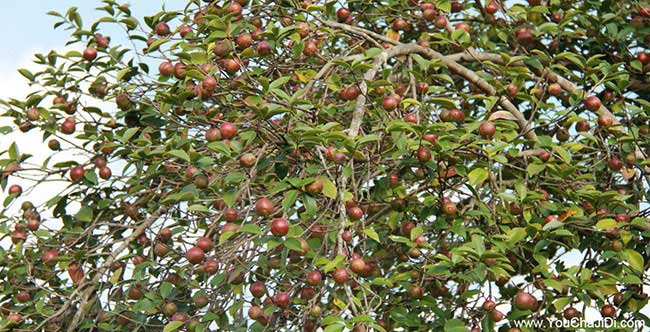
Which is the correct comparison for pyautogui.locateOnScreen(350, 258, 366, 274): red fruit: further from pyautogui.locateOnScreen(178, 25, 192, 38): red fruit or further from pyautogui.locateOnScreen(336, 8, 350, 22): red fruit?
pyautogui.locateOnScreen(336, 8, 350, 22): red fruit

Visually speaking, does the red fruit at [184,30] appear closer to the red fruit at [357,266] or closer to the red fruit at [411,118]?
the red fruit at [411,118]

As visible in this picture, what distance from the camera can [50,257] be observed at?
11.7 feet

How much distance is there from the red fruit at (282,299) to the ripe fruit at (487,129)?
86cm

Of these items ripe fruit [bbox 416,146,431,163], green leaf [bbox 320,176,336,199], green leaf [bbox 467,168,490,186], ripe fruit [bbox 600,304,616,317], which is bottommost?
ripe fruit [bbox 600,304,616,317]

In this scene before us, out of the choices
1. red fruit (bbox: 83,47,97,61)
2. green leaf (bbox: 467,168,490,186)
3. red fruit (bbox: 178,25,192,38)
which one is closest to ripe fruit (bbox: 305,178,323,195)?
green leaf (bbox: 467,168,490,186)

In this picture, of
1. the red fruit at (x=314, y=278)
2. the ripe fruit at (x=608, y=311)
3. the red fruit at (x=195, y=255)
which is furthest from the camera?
the ripe fruit at (x=608, y=311)

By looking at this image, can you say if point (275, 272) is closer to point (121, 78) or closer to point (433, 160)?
Result: point (433, 160)

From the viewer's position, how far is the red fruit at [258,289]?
2.94 meters

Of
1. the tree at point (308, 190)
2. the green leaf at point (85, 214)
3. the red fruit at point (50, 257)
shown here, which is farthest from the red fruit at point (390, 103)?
the red fruit at point (50, 257)

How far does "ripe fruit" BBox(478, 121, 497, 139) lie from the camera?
3068 mm

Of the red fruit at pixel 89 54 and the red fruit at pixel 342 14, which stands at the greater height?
the red fruit at pixel 89 54

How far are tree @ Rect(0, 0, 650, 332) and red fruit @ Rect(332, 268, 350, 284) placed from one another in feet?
0.08

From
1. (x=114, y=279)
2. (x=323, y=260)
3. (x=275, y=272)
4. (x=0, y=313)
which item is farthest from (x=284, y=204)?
(x=0, y=313)

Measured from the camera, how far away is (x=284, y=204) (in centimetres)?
258
